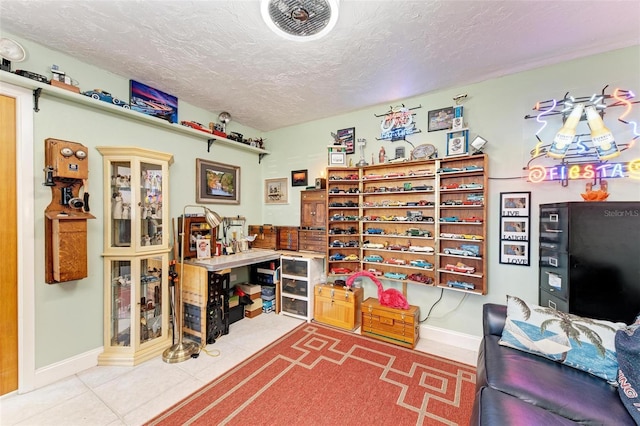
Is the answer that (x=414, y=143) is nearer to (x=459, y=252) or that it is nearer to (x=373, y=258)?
(x=459, y=252)

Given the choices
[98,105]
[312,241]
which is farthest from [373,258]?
[98,105]

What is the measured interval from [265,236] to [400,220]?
2.02 meters

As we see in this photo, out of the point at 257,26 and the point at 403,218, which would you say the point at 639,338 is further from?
the point at 257,26

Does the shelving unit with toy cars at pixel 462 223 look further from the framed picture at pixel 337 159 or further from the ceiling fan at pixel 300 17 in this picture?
the ceiling fan at pixel 300 17

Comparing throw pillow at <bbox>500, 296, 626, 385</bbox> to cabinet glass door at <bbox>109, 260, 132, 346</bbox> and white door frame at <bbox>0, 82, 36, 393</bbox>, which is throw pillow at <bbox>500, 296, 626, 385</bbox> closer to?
cabinet glass door at <bbox>109, 260, 132, 346</bbox>

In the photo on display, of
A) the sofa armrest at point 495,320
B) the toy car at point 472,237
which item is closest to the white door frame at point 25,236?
the sofa armrest at point 495,320

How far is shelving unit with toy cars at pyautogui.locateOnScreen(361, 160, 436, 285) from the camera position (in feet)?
9.37

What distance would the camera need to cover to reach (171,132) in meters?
3.00

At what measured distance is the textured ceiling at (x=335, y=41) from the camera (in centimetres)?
170

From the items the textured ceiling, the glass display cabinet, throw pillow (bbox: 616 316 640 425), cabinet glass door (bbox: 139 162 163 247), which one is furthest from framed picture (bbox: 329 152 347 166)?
throw pillow (bbox: 616 316 640 425)

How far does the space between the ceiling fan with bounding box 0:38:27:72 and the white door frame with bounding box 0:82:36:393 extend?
16 cm

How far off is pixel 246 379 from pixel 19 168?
2489 millimetres

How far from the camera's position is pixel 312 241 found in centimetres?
354

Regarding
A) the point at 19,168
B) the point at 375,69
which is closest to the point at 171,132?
the point at 19,168
